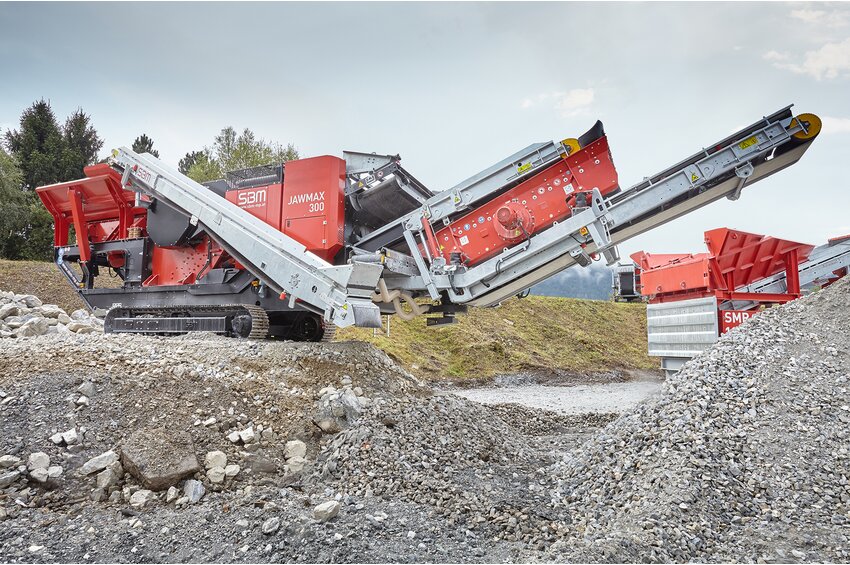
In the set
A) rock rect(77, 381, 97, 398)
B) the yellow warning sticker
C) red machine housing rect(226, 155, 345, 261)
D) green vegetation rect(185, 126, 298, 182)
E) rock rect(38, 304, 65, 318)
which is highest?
green vegetation rect(185, 126, 298, 182)

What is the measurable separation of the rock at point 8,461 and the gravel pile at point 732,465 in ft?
10.9

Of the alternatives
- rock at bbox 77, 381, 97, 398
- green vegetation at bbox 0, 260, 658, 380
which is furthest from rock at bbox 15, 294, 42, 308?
rock at bbox 77, 381, 97, 398

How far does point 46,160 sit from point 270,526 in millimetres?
29559

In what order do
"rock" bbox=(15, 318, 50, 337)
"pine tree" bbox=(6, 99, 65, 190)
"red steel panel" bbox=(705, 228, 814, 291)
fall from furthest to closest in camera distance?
"pine tree" bbox=(6, 99, 65, 190) < "red steel panel" bbox=(705, 228, 814, 291) < "rock" bbox=(15, 318, 50, 337)

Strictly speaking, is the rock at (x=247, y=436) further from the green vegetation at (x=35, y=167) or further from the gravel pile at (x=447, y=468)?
the green vegetation at (x=35, y=167)

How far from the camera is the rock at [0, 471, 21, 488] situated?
11.8 feet

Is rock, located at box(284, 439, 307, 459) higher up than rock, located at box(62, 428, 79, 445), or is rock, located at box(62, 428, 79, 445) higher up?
rock, located at box(62, 428, 79, 445)

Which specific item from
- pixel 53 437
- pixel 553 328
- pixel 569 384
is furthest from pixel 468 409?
pixel 553 328

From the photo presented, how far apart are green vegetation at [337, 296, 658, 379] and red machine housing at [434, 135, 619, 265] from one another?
22.5ft

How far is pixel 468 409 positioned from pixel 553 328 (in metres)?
13.9

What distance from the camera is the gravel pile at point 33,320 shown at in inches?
288

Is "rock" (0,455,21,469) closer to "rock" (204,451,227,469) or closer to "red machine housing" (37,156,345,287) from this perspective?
"rock" (204,451,227,469)

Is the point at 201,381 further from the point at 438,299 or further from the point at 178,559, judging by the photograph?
the point at 438,299

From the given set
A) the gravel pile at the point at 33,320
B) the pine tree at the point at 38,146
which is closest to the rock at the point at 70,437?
the gravel pile at the point at 33,320
